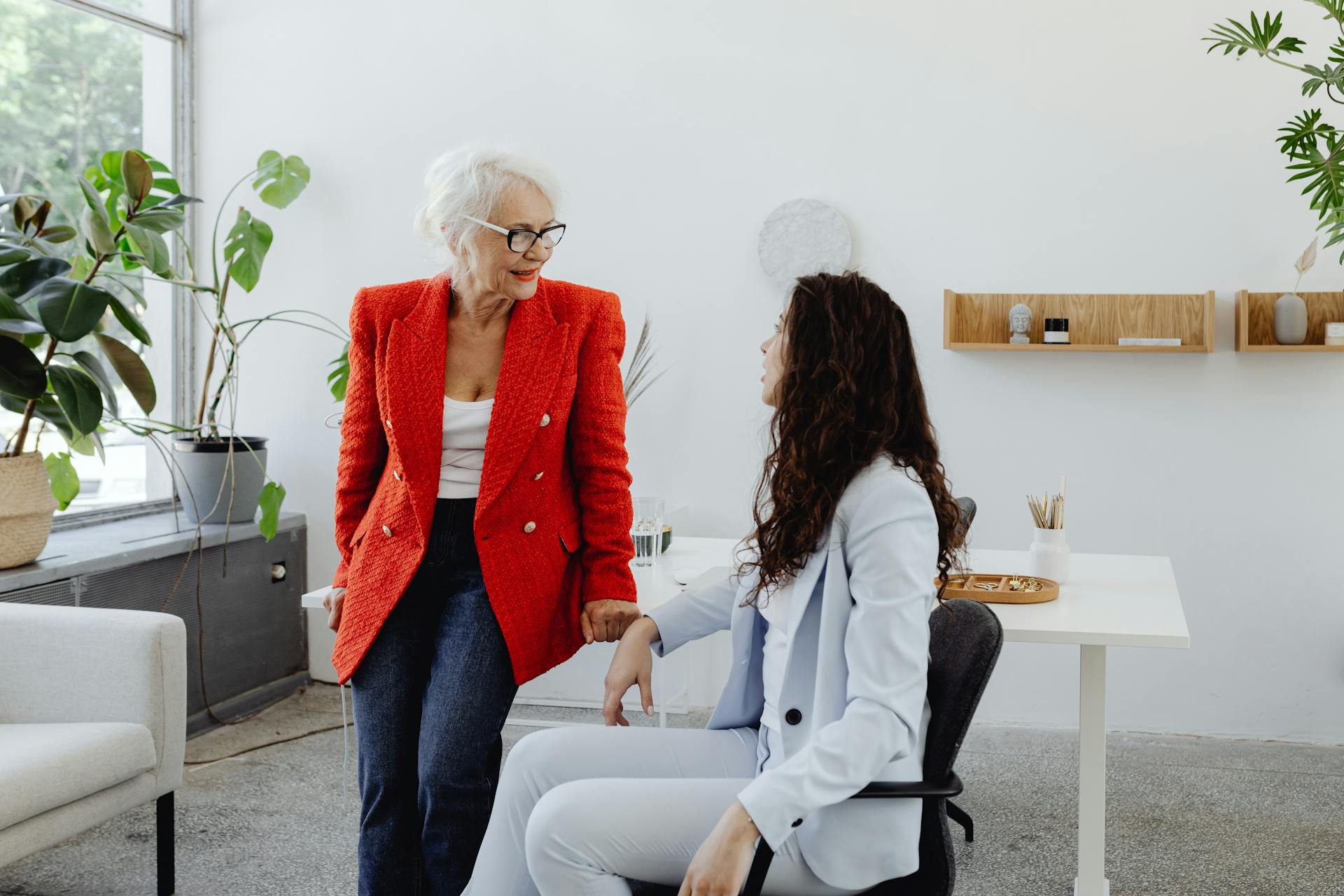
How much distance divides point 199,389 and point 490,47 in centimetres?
170

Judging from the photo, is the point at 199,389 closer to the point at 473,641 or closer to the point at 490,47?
the point at 490,47

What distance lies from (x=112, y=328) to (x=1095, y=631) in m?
3.45

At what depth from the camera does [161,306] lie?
14.0 feet

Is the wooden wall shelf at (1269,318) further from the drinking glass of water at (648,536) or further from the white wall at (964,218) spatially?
the drinking glass of water at (648,536)

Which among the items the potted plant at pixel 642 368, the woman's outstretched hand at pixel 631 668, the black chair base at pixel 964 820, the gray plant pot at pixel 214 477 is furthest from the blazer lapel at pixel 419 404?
the gray plant pot at pixel 214 477

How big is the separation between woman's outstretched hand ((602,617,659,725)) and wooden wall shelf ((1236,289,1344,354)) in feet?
8.20

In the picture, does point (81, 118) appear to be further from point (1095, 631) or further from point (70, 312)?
point (1095, 631)

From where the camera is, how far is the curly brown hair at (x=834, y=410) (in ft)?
4.96

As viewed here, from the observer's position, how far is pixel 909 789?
55.8 inches

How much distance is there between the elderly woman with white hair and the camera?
1.81 metres

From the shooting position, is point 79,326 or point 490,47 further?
point 490,47

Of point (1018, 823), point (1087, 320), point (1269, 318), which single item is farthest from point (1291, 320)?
point (1018, 823)

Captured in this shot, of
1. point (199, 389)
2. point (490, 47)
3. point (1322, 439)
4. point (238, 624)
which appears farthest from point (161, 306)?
point (1322, 439)

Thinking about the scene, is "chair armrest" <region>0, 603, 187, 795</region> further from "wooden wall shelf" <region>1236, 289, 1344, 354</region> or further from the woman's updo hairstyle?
"wooden wall shelf" <region>1236, 289, 1344, 354</region>
